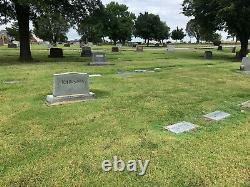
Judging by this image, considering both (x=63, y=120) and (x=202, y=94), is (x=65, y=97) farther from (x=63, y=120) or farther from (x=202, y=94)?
(x=202, y=94)

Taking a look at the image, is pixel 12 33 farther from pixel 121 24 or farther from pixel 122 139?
pixel 122 139

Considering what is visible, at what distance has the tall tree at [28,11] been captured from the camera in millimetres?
22219

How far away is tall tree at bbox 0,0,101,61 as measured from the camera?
2222 centimetres

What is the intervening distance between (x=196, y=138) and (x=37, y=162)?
10.2ft

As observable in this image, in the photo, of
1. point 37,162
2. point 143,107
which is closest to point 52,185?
point 37,162

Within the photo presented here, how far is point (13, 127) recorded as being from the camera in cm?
661

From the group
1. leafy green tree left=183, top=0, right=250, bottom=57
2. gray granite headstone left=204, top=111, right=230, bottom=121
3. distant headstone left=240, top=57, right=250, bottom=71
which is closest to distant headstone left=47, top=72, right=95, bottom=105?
gray granite headstone left=204, top=111, right=230, bottom=121

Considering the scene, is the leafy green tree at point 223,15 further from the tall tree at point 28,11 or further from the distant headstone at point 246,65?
the tall tree at point 28,11

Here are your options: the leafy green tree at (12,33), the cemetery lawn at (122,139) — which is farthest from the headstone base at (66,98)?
the leafy green tree at (12,33)

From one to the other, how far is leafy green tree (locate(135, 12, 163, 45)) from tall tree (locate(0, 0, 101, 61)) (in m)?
54.9

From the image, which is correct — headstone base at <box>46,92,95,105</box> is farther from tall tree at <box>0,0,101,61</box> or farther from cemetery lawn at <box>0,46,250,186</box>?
tall tree at <box>0,0,101,61</box>

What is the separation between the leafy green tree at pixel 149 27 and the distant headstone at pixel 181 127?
2866 inches

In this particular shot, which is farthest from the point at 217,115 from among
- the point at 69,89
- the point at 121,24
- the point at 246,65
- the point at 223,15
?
the point at 121,24

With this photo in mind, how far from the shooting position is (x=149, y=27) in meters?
77.8
